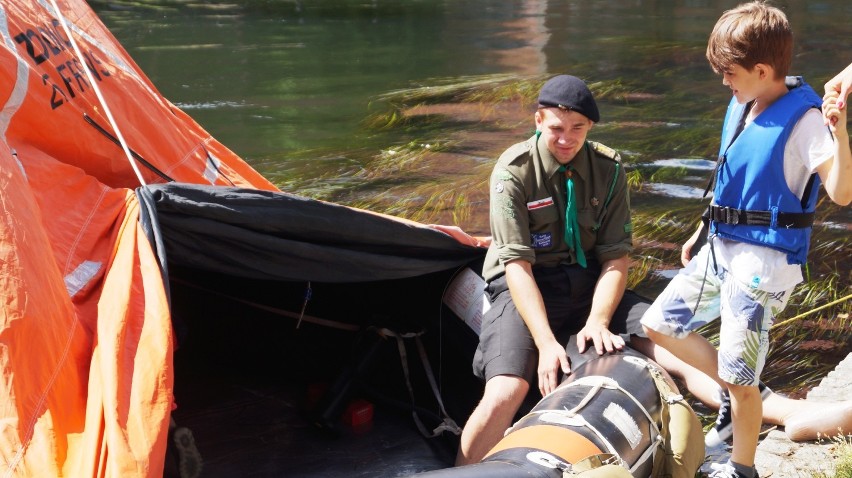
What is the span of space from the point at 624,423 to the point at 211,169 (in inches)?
83.1

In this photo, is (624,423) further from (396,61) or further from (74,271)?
Answer: (396,61)

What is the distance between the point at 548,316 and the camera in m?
3.24

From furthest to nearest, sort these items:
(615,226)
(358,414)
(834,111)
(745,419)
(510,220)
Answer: (358,414) → (615,226) → (510,220) → (745,419) → (834,111)

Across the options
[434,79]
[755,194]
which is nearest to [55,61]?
[755,194]

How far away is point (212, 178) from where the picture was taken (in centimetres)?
396

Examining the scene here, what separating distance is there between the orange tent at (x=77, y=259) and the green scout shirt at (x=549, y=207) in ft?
1.12

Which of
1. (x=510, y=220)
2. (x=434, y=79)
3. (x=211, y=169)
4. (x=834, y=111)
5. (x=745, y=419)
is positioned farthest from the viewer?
(x=434, y=79)

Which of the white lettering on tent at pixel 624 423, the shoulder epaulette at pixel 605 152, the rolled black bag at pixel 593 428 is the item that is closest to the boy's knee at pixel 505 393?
the rolled black bag at pixel 593 428

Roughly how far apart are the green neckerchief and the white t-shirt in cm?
57

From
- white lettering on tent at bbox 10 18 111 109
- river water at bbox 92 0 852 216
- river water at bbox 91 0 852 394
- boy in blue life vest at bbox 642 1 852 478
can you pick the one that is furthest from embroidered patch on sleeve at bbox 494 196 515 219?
river water at bbox 92 0 852 216

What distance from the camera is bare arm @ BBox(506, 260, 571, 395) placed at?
9.82 ft

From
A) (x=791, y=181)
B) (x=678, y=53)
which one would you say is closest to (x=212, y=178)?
(x=791, y=181)

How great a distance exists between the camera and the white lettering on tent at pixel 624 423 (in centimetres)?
271

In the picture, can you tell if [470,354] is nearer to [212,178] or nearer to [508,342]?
[508,342]
